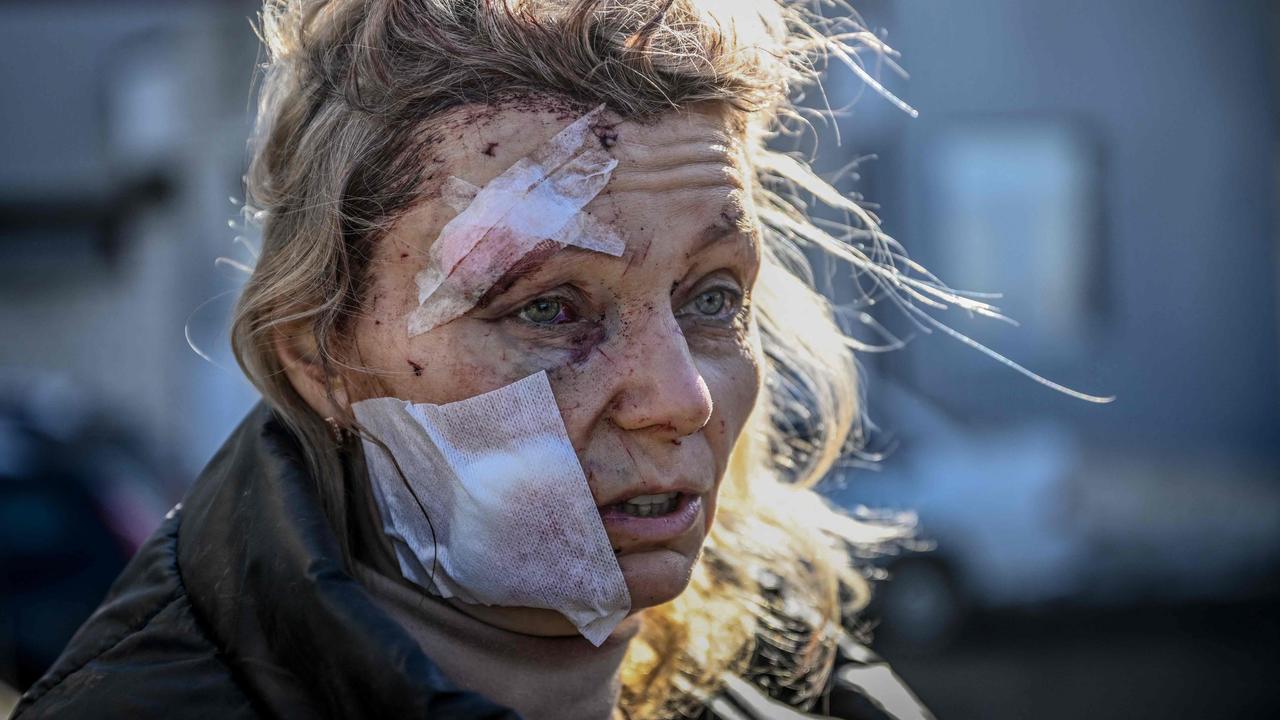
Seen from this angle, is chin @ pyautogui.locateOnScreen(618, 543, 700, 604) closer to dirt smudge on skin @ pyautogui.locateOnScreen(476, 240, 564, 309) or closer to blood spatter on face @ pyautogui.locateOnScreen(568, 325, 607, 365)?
blood spatter on face @ pyautogui.locateOnScreen(568, 325, 607, 365)

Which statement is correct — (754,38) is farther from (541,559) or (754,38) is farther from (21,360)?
(21,360)

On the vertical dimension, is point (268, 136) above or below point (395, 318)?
above

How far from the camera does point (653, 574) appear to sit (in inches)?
75.5

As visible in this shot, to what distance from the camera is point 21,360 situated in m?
19.5

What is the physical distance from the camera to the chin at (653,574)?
6.25 ft

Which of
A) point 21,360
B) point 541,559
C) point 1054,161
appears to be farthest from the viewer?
point 21,360

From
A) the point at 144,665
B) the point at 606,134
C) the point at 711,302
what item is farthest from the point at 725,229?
the point at 144,665

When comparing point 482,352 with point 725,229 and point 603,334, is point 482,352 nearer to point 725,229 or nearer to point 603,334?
point 603,334

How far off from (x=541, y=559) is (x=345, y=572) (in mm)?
290

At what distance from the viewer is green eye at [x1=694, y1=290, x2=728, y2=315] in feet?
6.64

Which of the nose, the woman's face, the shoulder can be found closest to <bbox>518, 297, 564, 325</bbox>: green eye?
the woman's face

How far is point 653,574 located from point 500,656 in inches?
10.1

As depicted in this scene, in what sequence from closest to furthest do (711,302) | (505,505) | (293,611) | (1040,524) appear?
(293,611)
(505,505)
(711,302)
(1040,524)

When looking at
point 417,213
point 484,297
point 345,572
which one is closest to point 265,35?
point 417,213
